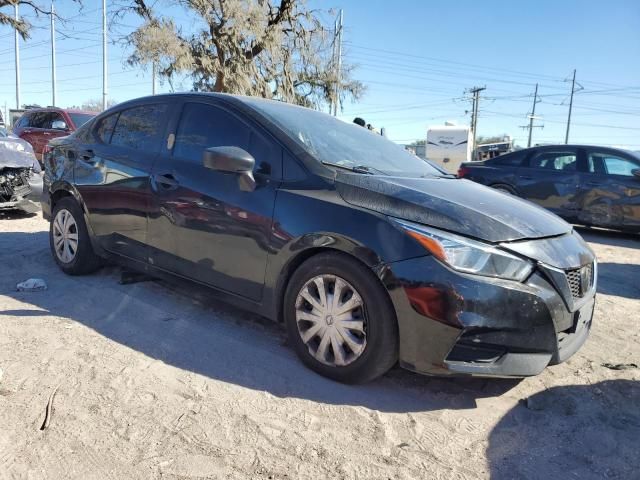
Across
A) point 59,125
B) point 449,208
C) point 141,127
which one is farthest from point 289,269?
point 59,125

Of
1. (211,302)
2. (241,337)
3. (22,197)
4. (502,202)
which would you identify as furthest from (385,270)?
(22,197)

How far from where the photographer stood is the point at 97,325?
3.61 meters

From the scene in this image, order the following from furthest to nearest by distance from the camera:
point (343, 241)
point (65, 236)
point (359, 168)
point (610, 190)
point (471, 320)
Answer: point (610, 190) < point (65, 236) < point (359, 168) < point (343, 241) < point (471, 320)

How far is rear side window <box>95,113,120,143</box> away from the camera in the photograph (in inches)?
179

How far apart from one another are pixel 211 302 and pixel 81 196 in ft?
5.26

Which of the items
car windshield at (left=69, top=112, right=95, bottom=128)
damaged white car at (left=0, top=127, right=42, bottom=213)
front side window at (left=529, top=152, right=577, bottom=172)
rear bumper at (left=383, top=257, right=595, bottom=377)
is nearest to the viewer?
rear bumper at (left=383, top=257, right=595, bottom=377)

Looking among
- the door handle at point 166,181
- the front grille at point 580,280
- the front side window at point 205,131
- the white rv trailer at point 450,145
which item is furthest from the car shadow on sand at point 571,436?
the white rv trailer at point 450,145

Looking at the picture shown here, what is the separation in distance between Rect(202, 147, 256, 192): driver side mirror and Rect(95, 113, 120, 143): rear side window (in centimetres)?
182

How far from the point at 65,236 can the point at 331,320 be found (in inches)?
123

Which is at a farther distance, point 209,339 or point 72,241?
point 72,241

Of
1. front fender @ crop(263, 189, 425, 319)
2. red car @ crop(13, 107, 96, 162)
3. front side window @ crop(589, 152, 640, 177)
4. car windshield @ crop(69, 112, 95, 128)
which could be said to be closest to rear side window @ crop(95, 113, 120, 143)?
front fender @ crop(263, 189, 425, 319)

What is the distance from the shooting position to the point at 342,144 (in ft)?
11.8

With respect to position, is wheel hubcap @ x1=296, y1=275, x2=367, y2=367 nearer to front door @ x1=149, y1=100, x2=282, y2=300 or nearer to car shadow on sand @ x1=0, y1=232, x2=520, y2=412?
car shadow on sand @ x1=0, y1=232, x2=520, y2=412

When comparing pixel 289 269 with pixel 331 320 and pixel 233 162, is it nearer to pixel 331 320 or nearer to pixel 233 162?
pixel 331 320
